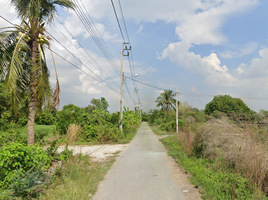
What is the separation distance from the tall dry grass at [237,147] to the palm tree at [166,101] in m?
36.9

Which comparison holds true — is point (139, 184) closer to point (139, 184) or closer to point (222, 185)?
point (139, 184)

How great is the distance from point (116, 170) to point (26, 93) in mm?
Answer: 4812

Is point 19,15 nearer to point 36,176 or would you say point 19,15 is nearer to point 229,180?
→ point 36,176

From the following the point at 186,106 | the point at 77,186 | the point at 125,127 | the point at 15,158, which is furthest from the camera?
the point at 186,106

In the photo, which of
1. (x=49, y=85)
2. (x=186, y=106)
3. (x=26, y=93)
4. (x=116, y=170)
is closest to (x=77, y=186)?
(x=116, y=170)

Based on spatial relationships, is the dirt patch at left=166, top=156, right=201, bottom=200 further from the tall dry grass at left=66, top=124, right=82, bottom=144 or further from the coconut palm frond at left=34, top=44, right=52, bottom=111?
the tall dry grass at left=66, top=124, right=82, bottom=144

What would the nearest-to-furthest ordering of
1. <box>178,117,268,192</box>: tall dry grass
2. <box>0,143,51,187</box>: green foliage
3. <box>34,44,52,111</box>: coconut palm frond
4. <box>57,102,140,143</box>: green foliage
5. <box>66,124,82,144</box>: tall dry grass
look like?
<box>0,143,51,187</box>: green foliage < <box>178,117,268,192</box>: tall dry grass < <box>34,44,52,111</box>: coconut palm frond < <box>66,124,82,144</box>: tall dry grass < <box>57,102,140,143</box>: green foliage

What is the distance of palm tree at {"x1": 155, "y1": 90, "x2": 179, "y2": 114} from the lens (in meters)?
45.4

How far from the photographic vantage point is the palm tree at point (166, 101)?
45406mm

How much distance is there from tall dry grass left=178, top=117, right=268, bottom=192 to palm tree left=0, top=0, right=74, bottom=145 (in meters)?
6.21

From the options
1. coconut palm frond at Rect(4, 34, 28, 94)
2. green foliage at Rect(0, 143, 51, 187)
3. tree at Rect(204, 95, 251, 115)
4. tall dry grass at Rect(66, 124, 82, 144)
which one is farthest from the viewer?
tree at Rect(204, 95, 251, 115)

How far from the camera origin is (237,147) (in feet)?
19.8

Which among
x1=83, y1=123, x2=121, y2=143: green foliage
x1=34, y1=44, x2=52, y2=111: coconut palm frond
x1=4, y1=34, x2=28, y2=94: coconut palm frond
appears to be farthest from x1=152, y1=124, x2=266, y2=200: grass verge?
x1=83, y1=123, x2=121, y2=143: green foliage

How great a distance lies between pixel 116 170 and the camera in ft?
24.8
